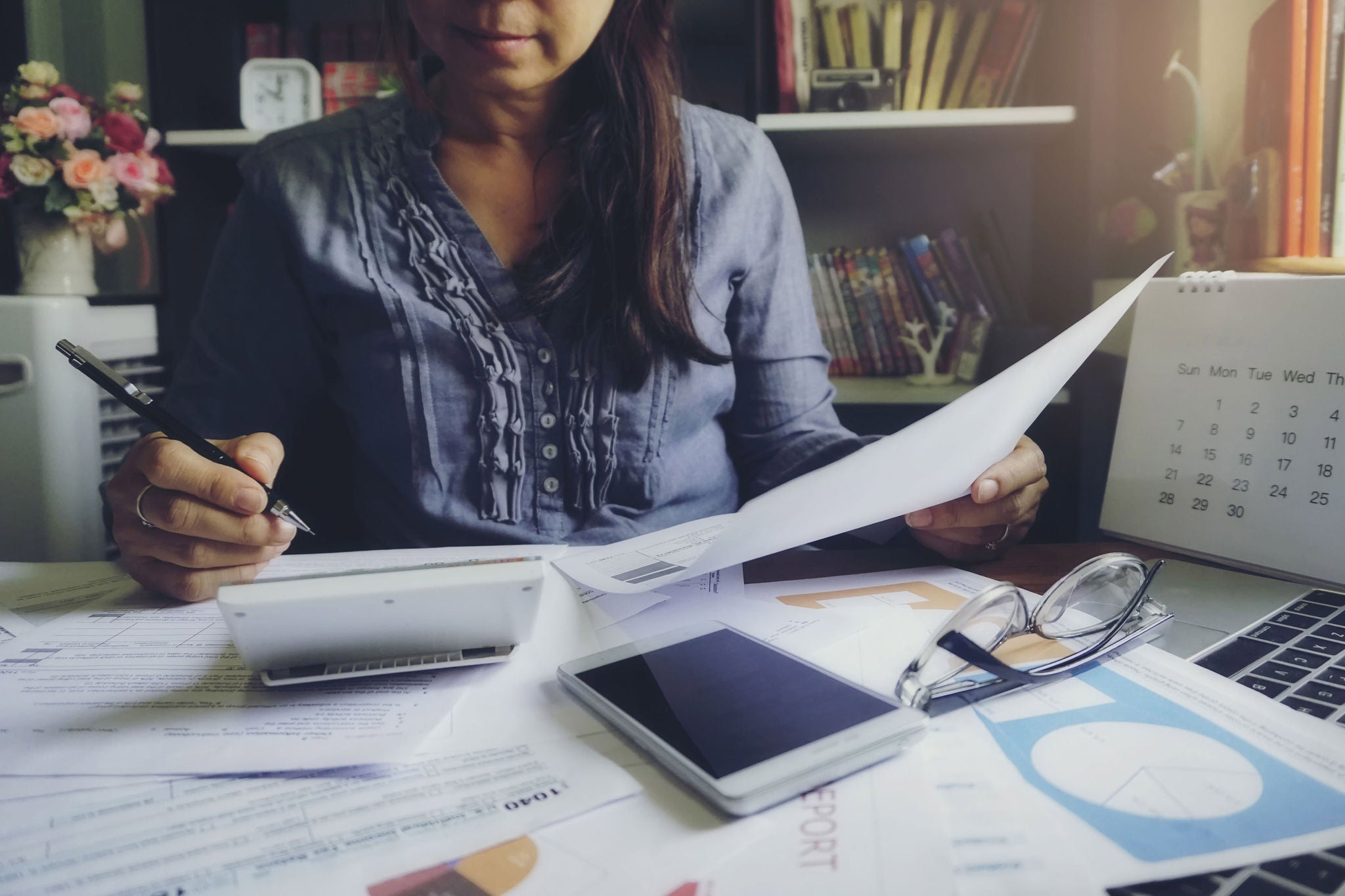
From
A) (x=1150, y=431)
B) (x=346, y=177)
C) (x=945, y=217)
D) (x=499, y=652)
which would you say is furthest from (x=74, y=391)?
(x=945, y=217)

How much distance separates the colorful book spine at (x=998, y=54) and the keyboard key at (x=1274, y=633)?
118cm

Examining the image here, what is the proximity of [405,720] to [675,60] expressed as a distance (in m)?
0.79

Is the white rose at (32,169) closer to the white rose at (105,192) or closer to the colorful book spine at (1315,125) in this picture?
the white rose at (105,192)

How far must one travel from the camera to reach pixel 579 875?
266mm

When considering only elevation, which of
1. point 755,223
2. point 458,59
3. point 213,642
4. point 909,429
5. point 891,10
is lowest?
point 213,642

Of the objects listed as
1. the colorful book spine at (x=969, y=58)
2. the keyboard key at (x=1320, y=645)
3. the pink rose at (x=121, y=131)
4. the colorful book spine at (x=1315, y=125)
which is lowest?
the keyboard key at (x=1320, y=645)

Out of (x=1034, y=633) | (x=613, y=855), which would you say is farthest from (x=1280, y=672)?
(x=613, y=855)

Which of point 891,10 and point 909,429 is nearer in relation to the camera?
point 909,429

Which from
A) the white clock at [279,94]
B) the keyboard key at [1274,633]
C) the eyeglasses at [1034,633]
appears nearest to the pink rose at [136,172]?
the white clock at [279,94]

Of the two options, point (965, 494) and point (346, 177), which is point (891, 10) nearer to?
point (346, 177)

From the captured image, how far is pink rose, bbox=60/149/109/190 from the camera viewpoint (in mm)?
1236

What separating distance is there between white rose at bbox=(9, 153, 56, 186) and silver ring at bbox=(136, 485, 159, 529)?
0.97m

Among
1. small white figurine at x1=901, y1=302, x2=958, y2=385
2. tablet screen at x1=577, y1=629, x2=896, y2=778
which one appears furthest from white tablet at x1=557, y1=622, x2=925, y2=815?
small white figurine at x1=901, y1=302, x2=958, y2=385

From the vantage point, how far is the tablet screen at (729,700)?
323 millimetres
